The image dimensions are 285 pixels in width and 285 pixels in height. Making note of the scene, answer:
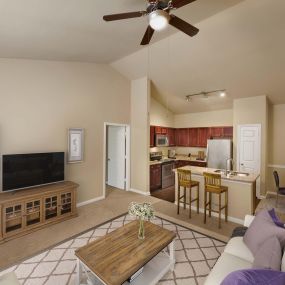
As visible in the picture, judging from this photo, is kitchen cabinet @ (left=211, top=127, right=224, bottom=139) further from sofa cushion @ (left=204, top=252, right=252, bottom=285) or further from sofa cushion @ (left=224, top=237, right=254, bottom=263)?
sofa cushion @ (left=204, top=252, right=252, bottom=285)

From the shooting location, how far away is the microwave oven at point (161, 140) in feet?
22.1

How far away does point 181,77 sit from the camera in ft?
16.2

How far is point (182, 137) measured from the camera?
777cm

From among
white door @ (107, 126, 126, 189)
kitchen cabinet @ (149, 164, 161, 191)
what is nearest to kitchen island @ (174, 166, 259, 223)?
kitchen cabinet @ (149, 164, 161, 191)

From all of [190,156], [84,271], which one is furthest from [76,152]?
[190,156]

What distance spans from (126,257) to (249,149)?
493 cm

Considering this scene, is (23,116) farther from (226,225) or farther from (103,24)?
(226,225)

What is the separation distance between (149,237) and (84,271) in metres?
0.89

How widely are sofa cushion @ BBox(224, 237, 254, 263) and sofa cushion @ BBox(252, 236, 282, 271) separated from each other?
1.24 ft

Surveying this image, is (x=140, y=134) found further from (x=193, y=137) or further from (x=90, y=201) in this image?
(x=193, y=137)

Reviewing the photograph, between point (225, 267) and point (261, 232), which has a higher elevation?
point (261, 232)

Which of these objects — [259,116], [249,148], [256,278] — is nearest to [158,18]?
[256,278]

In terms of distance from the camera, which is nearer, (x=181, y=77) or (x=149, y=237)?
(x=149, y=237)

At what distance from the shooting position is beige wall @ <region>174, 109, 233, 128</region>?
6.57 meters
